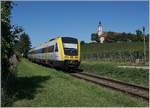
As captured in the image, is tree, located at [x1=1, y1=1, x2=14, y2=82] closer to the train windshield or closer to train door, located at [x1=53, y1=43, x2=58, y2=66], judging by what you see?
the train windshield

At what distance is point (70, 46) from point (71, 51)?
1.46 ft

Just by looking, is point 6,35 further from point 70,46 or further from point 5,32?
point 70,46

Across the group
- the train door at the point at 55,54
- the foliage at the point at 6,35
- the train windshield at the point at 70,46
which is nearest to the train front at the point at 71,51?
the train windshield at the point at 70,46

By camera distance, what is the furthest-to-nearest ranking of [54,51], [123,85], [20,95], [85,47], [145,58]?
[85,47]
[145,58]
[54,51]
[123,85]
[20,95]

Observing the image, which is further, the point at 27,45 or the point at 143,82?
the point at 27,45

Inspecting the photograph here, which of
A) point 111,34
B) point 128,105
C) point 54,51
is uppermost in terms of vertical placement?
point 111,34

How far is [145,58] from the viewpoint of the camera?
152 feet

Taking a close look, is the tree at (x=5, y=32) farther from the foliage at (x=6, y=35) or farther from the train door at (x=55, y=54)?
the train door at (x=55, y=54)

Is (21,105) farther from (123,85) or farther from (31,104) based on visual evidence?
(123,85)

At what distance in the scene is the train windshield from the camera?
108ft

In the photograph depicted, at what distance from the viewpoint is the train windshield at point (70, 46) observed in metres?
32.8

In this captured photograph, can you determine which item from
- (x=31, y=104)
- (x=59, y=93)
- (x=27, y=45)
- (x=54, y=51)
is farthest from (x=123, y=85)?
(x=27, y=45)

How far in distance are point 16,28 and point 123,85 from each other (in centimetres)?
815

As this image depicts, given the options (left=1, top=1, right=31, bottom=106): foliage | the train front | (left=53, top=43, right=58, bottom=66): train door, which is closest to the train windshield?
the train front
